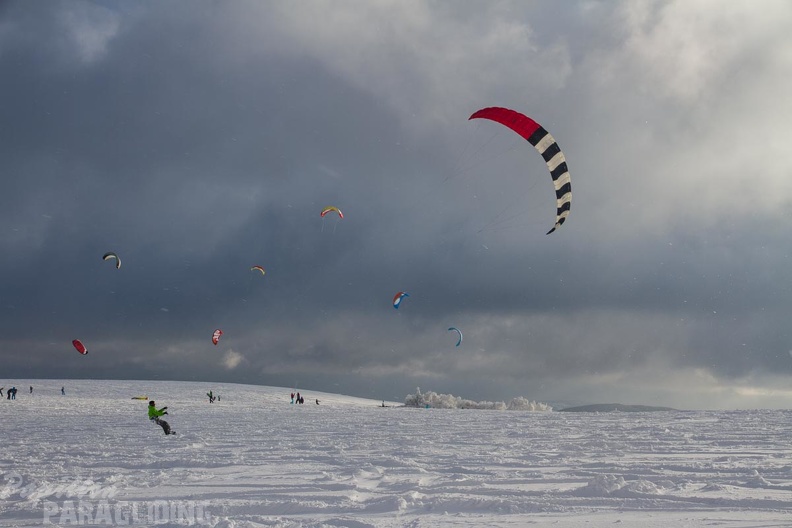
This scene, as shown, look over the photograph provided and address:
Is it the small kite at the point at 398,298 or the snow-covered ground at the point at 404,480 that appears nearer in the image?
the snow-covered ground at the point at 404,480

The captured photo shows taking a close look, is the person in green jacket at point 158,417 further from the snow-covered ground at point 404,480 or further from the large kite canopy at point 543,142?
the large kite canopy at point 543,142

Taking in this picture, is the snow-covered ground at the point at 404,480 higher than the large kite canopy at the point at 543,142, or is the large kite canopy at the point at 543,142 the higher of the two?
the large kite canopy at the point at 543,142

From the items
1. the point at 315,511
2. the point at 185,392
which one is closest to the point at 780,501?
the point at 315,511

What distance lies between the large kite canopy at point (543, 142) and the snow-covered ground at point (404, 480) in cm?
751

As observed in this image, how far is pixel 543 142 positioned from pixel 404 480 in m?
12.5

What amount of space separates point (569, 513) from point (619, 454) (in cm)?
550

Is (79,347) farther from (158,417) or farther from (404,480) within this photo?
(404,480)

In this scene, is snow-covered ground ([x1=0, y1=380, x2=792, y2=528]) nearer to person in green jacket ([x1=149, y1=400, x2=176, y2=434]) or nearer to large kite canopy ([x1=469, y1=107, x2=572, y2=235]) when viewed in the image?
person in green jacket ([x1=149, y1=400, x2=176, y2=434])

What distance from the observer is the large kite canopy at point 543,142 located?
58.9 feet

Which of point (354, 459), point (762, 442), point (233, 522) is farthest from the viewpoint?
point (762, 442)

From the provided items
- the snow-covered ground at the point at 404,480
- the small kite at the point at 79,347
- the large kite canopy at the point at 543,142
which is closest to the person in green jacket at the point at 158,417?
the snow-covered ground at the point at 404,480

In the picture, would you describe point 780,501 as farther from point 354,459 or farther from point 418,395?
point 418,395

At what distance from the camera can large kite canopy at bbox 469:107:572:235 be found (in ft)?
58.9

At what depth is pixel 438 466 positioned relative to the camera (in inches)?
394
